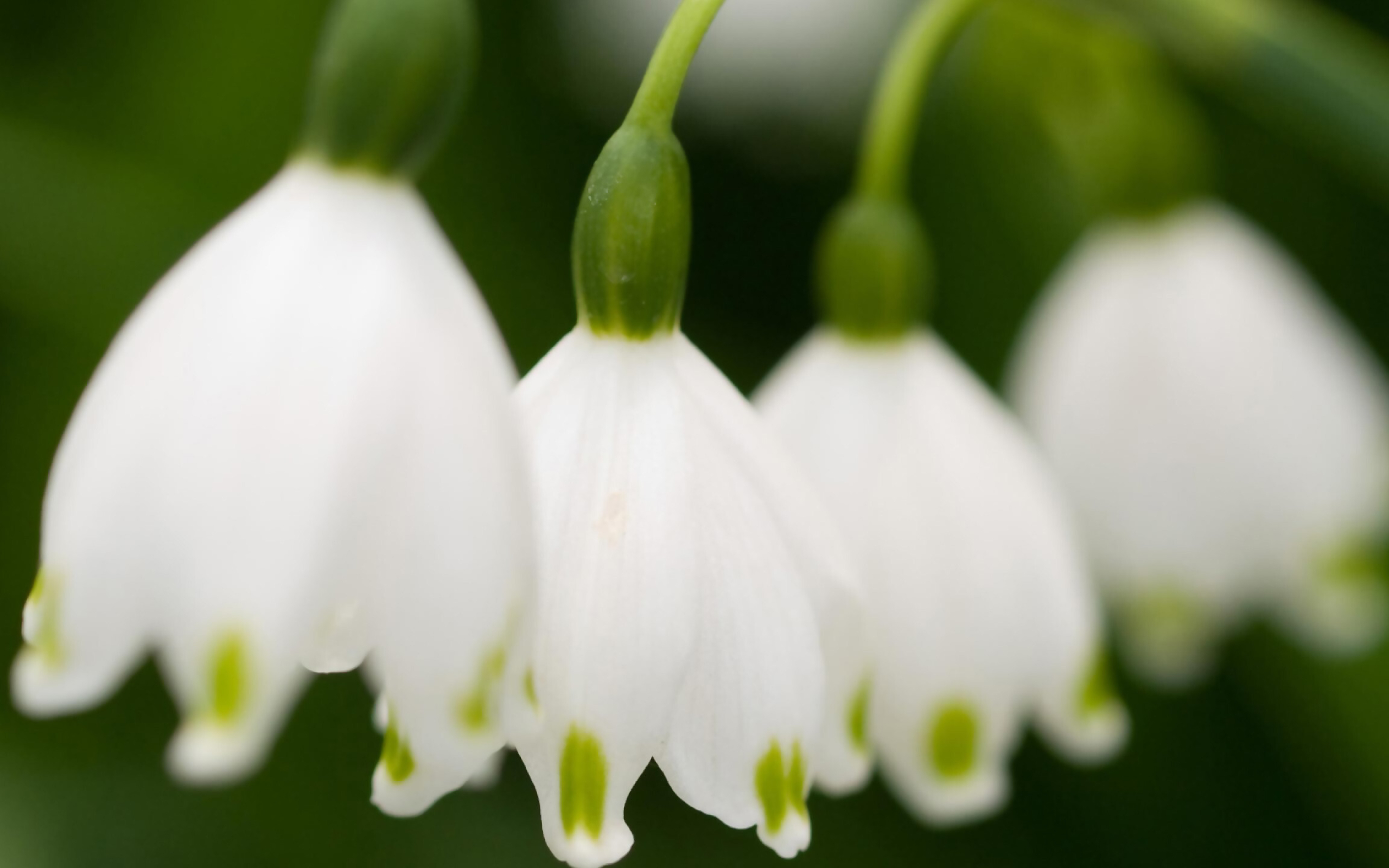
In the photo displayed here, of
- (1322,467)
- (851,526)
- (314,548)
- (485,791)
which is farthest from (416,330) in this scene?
(1322,467)

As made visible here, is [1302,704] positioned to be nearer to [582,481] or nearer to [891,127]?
[891,127]

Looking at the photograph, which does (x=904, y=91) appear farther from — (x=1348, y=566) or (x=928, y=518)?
(x=1348, y=566)

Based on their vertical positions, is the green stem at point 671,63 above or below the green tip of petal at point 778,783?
above

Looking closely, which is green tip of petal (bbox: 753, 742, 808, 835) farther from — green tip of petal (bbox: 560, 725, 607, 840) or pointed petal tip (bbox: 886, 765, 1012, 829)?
pointed petal tip (bbox: 886, 765, 1012, 829)

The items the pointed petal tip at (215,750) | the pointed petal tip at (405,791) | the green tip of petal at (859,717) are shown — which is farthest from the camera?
the green tip of petal at (859,717)

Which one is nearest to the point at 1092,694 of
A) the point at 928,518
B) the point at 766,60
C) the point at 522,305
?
the point at 928,518

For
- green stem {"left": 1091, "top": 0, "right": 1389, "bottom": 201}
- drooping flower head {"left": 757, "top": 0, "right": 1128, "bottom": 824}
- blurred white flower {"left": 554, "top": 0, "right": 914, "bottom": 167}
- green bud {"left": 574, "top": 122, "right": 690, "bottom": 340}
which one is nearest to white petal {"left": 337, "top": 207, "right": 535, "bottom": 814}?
green bud {"left": 574, "top": 122, "right": 690, "bottom": 340}

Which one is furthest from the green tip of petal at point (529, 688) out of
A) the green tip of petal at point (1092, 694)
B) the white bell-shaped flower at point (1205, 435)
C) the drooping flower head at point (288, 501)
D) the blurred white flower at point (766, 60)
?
the blurred white flower at point (766, 60)

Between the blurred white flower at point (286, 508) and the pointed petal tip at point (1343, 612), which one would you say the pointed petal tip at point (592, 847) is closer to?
the blurred white flower at point (286, 508)

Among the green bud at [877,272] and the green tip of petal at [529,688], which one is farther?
the green bud at [877,272]
